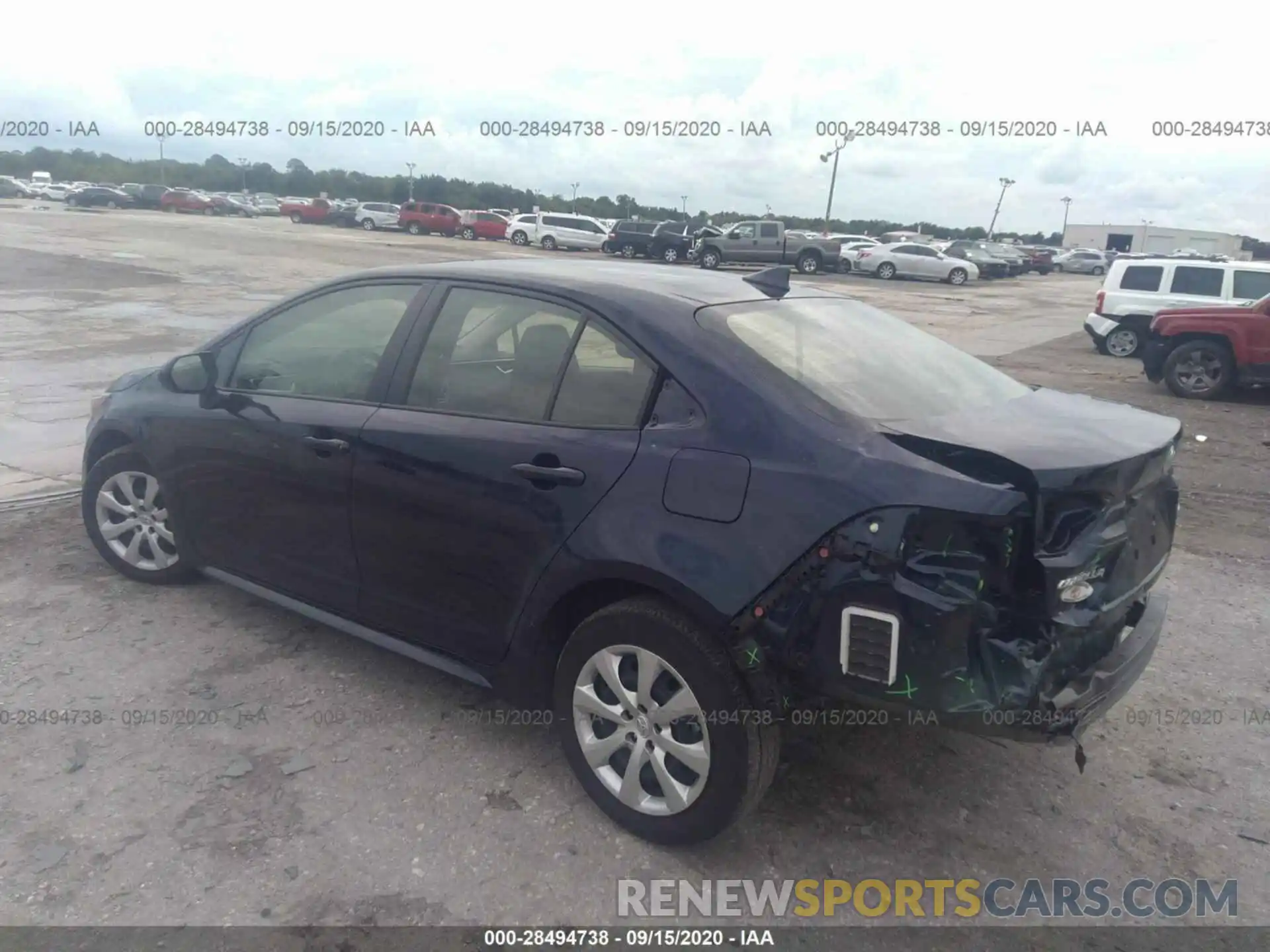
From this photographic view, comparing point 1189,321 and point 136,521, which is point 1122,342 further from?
point 136,521

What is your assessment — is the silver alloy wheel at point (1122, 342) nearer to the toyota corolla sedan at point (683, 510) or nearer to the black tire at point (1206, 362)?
the black tire at point (1206, 362)

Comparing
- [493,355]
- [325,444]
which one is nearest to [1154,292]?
[493,355]

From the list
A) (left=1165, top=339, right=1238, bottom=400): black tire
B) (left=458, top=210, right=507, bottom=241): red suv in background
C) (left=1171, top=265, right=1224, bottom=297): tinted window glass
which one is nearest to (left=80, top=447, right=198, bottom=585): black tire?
(left=1165, top=339, right=1238, bottom=400): black tire

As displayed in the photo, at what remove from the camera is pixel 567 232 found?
39250mm

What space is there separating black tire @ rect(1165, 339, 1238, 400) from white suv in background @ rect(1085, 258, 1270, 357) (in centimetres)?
286

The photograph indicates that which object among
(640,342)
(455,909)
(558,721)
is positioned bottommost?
(455,909)

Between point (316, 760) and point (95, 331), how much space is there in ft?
37.0

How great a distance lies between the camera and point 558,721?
3.09 m

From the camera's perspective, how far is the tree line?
72.4 metres

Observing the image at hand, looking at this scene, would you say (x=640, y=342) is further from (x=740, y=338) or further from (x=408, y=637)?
(x=408, y=637)

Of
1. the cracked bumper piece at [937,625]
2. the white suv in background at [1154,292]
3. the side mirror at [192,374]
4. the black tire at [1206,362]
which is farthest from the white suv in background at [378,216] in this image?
the cracked bumper piece at [937,625]

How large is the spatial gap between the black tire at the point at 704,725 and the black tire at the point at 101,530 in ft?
8.07

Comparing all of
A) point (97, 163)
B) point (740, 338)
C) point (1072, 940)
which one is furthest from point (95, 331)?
point (97, 163)

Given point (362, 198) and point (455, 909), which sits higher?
point (362, 198)
